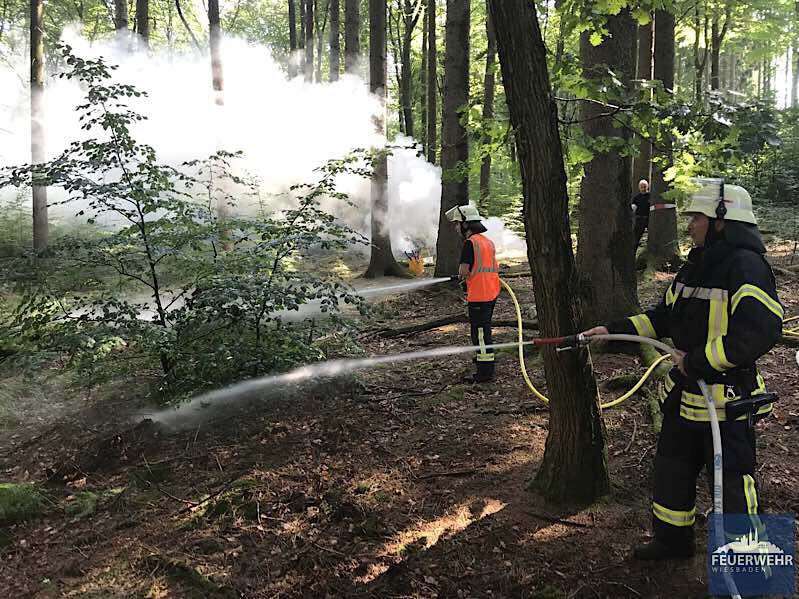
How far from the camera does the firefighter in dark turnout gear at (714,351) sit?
2.71 m

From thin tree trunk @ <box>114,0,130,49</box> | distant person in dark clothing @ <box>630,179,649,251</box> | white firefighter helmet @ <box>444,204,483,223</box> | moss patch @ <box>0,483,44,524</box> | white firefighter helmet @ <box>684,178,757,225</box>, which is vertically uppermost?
thin tree trunk @ <box>114,0,130,49</box>

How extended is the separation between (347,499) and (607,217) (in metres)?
4.06

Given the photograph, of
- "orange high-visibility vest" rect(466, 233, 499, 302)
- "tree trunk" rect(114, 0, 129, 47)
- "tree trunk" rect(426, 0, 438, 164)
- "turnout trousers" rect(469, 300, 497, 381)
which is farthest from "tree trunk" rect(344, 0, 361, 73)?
"turnout trousers" rect(469, 300, 497, 381)

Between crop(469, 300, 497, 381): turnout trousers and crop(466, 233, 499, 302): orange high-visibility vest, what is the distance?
10cm

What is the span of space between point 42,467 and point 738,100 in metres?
6.17

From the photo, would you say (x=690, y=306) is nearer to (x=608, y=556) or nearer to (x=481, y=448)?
(x=608, y=556)

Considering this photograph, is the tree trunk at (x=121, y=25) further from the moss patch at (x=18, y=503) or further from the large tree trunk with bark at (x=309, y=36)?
the moss patch at (x=18, y=503)

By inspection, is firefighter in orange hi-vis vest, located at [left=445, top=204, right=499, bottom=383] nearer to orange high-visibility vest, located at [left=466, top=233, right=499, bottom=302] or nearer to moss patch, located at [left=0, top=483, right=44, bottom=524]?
orange high-visibility vest, located at [left=466, top=233, right=499, bottom=302]

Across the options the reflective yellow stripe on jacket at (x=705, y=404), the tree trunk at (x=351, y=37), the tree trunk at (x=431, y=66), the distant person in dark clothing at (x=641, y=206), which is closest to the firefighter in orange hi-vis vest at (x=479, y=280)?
the reflective yellow stripe on jacket at (x=705, y=404)

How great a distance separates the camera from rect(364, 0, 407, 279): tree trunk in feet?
→ 41.4

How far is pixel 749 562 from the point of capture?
291 centimetres

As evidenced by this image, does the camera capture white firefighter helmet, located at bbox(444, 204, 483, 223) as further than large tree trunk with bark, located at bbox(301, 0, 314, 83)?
No

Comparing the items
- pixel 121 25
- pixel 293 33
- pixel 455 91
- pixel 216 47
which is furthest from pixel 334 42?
pixel 455 91

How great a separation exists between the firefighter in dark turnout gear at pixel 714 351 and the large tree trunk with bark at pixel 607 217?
124 inches
